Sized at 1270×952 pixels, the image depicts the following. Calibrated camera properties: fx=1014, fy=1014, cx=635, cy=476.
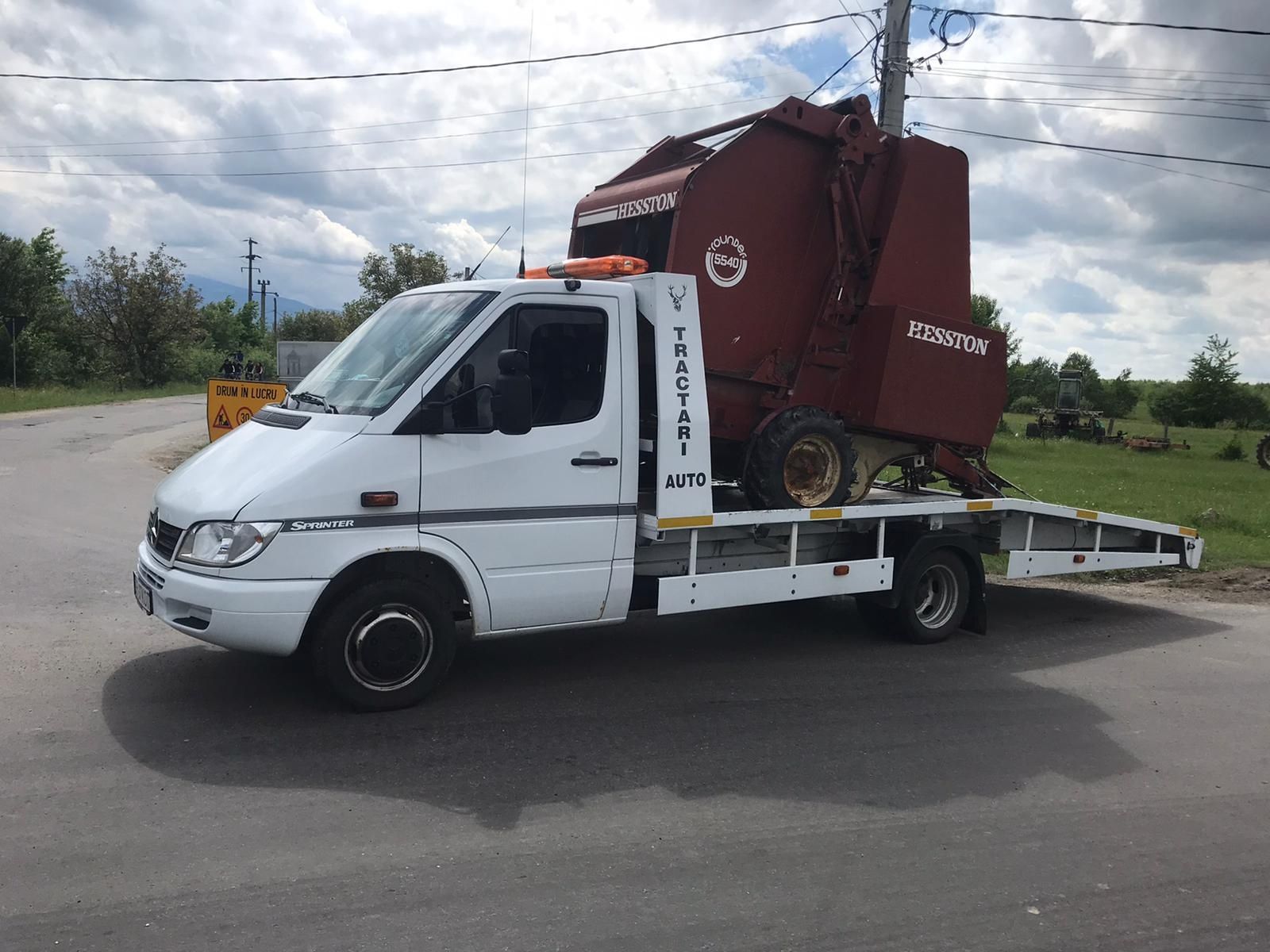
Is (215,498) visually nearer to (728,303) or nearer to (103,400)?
(728,303)

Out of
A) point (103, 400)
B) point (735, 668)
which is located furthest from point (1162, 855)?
point (103, 400)

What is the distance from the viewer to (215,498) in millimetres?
5242

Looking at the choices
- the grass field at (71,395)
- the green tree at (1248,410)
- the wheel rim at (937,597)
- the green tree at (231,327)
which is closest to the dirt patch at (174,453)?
the grass field at (71,395)

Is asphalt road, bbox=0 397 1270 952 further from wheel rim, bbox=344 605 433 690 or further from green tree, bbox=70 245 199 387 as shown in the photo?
green tree, bbox=70 245 199 387

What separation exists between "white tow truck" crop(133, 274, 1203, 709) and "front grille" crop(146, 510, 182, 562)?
0.02m

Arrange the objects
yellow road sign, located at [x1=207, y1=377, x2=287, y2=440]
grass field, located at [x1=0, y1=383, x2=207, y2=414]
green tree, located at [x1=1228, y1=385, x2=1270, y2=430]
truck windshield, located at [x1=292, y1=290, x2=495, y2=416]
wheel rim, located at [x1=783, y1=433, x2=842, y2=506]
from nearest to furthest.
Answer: truck windshield, located at [x1=292, y1=290, x2=495, y2=416], wheel rim, located at [x1=783, y1=433, x2=842, y2=506], yellow road sign, located at [x1=207, y1=377, x2=287, y2=440], grass field, located at [x1=0, y1=383, x2=207, y2=414], green tree, located at [x1=1228, y1=385, x2=1270, y2=430]

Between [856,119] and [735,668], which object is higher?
[856,119]

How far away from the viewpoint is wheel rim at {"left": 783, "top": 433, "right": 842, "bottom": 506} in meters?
7.00

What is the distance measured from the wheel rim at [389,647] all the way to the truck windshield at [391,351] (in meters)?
1.09


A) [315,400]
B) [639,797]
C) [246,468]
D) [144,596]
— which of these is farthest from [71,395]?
[639,797]

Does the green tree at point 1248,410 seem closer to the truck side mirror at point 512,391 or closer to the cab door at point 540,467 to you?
the cab door at point 540,467

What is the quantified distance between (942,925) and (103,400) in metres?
37.4

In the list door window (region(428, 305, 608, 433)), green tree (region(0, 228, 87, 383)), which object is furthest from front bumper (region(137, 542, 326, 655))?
green tree (region(0, 228, 87, 383))

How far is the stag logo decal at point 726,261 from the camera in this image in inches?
266
